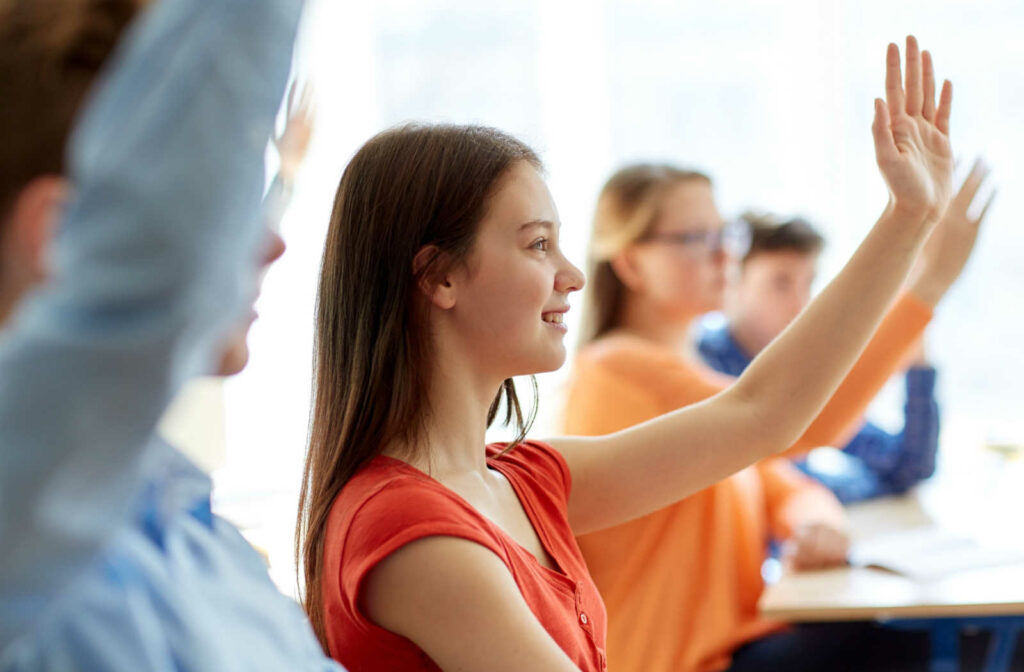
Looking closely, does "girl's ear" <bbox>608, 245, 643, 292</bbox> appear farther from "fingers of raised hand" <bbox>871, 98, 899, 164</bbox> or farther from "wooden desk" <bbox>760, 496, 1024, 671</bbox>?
"fingers of raised hand" <bbox>871, 98, 899, 164</bbox>

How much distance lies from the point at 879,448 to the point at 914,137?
2206 millimetres

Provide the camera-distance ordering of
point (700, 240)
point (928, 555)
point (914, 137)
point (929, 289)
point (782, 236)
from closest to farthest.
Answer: point (914, 137), point (929, 289), point (928, 555), point (700, 240), point (782, 236)

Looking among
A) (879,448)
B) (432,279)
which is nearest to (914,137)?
(432,279)

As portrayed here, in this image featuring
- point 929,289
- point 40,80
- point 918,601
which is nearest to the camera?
point 40,80

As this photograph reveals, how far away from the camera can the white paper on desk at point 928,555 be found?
232cm

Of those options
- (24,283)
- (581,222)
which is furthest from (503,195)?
(581,222)

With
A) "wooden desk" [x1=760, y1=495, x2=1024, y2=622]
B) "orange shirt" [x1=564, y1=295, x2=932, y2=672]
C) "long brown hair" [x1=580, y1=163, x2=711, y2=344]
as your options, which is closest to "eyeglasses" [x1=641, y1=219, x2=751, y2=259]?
"long brown hair" [x1=580, y1=163, x2=711, y2=344]

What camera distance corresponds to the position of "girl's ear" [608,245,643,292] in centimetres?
254

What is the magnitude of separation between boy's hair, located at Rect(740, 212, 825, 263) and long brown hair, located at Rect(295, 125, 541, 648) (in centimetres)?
225

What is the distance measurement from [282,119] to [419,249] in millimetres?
478

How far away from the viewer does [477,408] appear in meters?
1.22

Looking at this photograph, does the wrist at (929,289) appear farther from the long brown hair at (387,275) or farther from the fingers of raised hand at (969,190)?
the long brown hair at (387,275)

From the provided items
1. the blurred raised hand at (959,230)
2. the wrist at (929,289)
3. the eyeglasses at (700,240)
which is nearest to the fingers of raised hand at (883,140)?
the blurred raised hand at (959,230)

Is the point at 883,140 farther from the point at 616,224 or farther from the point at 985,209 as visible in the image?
the point at 616,224
